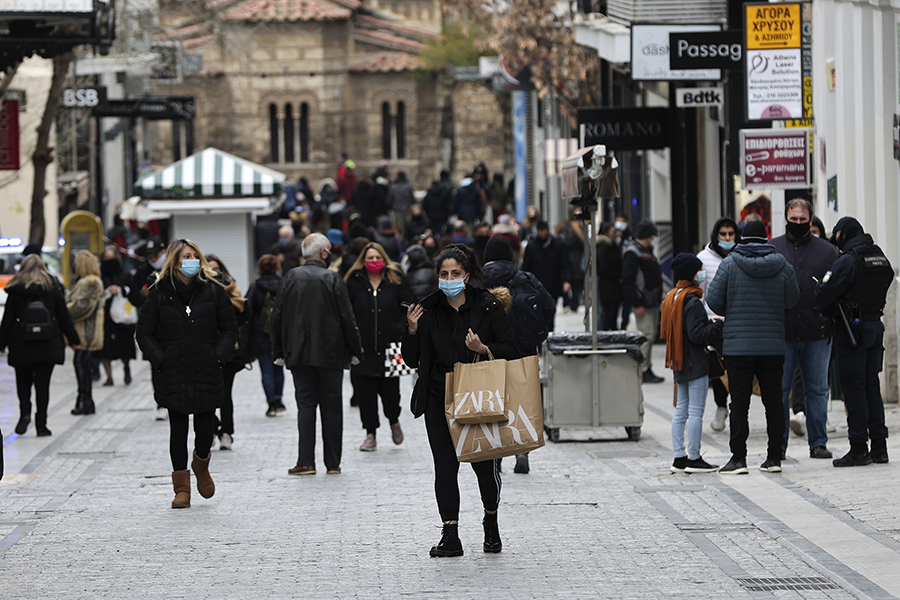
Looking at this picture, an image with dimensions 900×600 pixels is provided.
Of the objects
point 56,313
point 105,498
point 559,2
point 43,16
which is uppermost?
point 559,2

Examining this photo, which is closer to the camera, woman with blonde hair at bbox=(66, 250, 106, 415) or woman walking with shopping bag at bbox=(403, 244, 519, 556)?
woman walking with shopping bag at bbox=(403, 244, 519, 556)

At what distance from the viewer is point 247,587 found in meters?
7.24

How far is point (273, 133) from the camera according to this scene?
67.2m

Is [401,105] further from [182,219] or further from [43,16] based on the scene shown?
[43,16]

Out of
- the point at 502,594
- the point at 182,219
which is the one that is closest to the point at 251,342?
the point at 502,594

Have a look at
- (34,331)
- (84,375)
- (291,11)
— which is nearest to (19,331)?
(34,331)

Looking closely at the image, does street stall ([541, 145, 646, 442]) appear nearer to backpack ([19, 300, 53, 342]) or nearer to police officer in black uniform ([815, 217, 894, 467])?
police officer in black uniform ([815, 217, 894, 467])

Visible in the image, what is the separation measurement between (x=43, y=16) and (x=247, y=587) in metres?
9.58

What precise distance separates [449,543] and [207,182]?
785 inches

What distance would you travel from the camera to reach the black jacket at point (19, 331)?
1388cm

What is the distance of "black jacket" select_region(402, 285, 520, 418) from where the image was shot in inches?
307

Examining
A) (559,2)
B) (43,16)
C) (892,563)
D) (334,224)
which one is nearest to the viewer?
(892,563)

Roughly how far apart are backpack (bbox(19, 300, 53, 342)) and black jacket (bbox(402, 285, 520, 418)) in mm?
6918

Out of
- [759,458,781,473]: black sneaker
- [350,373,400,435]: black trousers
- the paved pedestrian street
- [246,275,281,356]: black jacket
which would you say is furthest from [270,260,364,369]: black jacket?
[246,275,281,356]: black jacket
